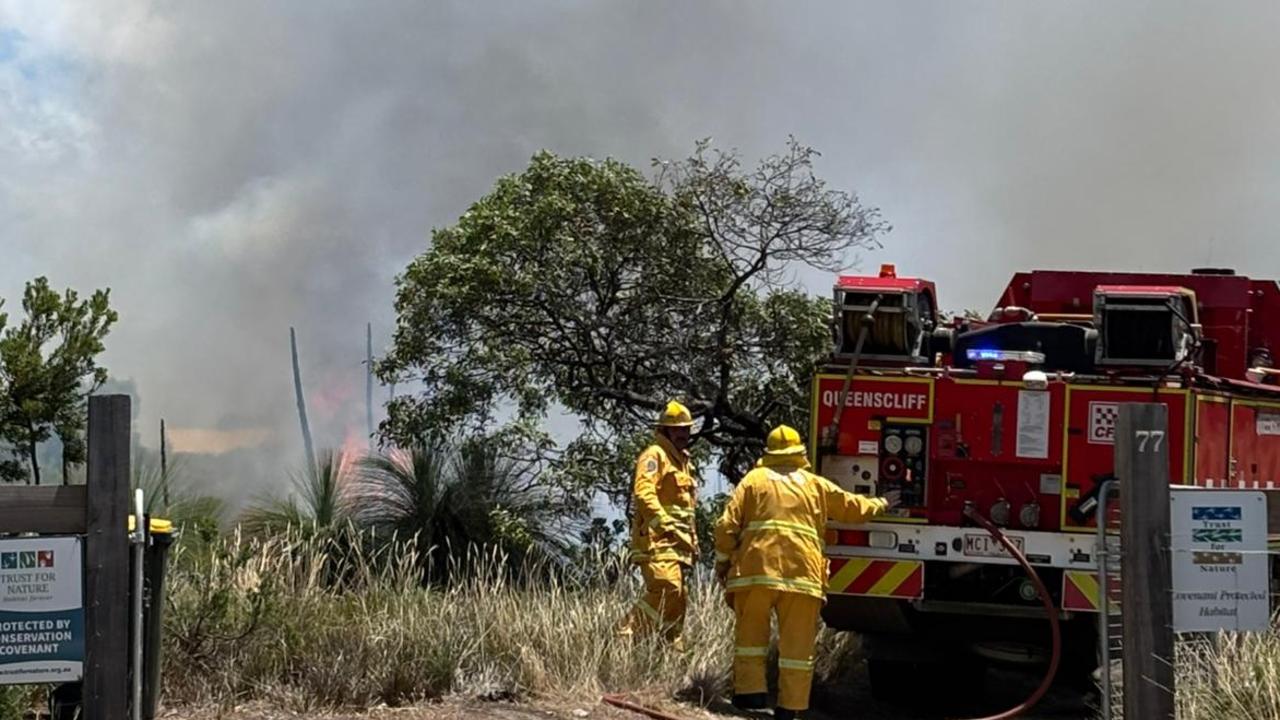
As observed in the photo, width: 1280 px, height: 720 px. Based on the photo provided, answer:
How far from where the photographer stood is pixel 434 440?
12.2 meters

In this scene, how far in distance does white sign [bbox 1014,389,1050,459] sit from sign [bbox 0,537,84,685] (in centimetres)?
489

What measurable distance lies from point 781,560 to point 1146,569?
243 centimetres

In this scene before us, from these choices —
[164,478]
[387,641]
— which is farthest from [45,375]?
[387,641]

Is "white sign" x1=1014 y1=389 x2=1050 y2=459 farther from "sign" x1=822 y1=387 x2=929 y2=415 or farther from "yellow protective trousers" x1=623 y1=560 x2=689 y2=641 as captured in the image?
"yellow protective trousers" x1=623 y1=560 x2=689 y2=641

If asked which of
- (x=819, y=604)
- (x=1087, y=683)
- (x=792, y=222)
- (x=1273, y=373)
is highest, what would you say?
(x=792, y=222)

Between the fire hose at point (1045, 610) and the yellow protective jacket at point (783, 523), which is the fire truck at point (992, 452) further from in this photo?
the yellow protective jacket at point (783, 523)

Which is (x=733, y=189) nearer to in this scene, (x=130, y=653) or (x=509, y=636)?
(x=509, y=636)

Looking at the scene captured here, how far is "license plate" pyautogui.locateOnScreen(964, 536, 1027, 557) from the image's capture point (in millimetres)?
7980

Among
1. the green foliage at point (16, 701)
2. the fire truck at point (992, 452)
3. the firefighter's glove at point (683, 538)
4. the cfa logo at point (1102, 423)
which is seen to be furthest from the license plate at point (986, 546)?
the green foliage at point (16, 701)

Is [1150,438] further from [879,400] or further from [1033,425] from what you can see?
[879,400]

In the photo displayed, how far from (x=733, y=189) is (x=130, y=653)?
281 inches

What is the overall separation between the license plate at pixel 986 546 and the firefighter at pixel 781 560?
1.72 feet

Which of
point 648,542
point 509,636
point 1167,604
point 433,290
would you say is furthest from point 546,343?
point 1167,604

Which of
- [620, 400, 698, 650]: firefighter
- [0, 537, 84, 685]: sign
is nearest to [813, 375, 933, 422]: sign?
[620, 400, 698, 650]: firefighter
